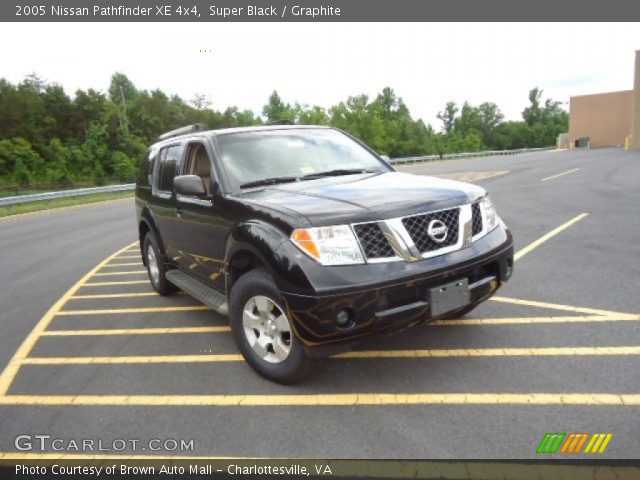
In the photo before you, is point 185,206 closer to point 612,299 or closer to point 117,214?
point 612,299

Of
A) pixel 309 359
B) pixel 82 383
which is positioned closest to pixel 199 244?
pixel 82 383

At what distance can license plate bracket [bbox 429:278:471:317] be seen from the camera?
320 cm

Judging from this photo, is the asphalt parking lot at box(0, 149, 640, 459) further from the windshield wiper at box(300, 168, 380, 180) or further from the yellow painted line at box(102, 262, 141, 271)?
the yellow painted line at box(102, 262, 141, 271)

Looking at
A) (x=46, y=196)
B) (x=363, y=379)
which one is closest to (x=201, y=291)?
(x=363, y=379)

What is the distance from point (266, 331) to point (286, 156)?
68.2 inches

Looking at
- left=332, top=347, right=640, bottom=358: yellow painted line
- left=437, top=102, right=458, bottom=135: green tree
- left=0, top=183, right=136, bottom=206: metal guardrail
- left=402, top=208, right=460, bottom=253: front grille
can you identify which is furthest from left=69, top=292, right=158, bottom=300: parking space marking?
left=437, top=102, right=458, bottom=135: green tree

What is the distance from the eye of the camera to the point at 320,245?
3.10 metres

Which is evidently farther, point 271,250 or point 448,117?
point 448,117

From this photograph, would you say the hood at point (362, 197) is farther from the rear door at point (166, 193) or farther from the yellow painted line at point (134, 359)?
the rear door at point (166, 193)

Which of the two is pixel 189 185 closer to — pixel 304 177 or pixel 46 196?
pixel 304 177

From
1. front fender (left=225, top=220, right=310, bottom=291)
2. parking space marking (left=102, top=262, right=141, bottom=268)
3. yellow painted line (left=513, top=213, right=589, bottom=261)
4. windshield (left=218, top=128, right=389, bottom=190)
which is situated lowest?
parking space marking (left=102, top=262, right=141, bottom=268)

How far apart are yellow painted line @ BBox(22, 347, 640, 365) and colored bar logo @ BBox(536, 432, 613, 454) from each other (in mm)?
1014

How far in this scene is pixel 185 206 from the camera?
484 centimetres

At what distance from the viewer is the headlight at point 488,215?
3768 millimetres
